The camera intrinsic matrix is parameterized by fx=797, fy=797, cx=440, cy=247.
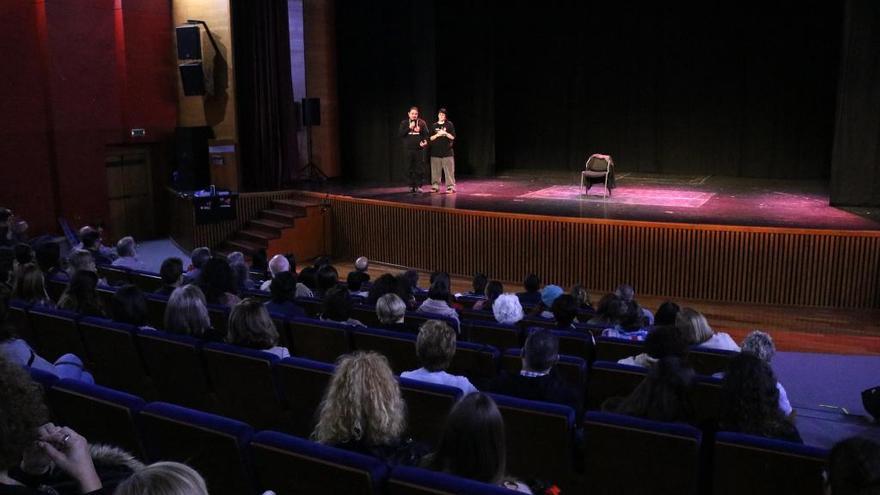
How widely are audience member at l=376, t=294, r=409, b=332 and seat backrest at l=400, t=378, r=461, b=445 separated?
124 cm

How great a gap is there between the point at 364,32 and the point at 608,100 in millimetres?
4641

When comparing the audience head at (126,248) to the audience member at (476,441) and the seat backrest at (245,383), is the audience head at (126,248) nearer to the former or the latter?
the seat backrest at (245,383)

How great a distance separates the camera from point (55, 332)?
14.6ft

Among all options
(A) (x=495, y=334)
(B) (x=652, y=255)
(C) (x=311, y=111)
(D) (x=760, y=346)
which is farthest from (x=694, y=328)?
(C) (x=311, y=111)

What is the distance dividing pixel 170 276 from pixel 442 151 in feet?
20.9

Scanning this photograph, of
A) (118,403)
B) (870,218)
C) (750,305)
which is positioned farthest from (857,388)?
(118,403)

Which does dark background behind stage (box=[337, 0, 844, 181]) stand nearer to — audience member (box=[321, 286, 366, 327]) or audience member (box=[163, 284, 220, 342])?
audience member (box=[321, 286, 366, 327])

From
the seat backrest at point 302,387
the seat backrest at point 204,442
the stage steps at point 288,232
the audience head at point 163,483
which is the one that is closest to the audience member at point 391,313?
the seat backrest at point 302,387

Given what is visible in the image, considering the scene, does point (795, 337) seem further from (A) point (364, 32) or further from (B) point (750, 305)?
(A) point (364, 32)

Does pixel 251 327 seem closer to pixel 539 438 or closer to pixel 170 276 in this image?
pixel 539 438

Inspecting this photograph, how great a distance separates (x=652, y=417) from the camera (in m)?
2.96

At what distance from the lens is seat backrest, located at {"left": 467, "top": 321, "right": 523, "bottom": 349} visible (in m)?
4.75

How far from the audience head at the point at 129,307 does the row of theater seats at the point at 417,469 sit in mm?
1195

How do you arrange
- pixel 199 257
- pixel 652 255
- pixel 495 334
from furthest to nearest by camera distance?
1. pixel 652 255
2. pixel 199 257
3. pixel 495 334
